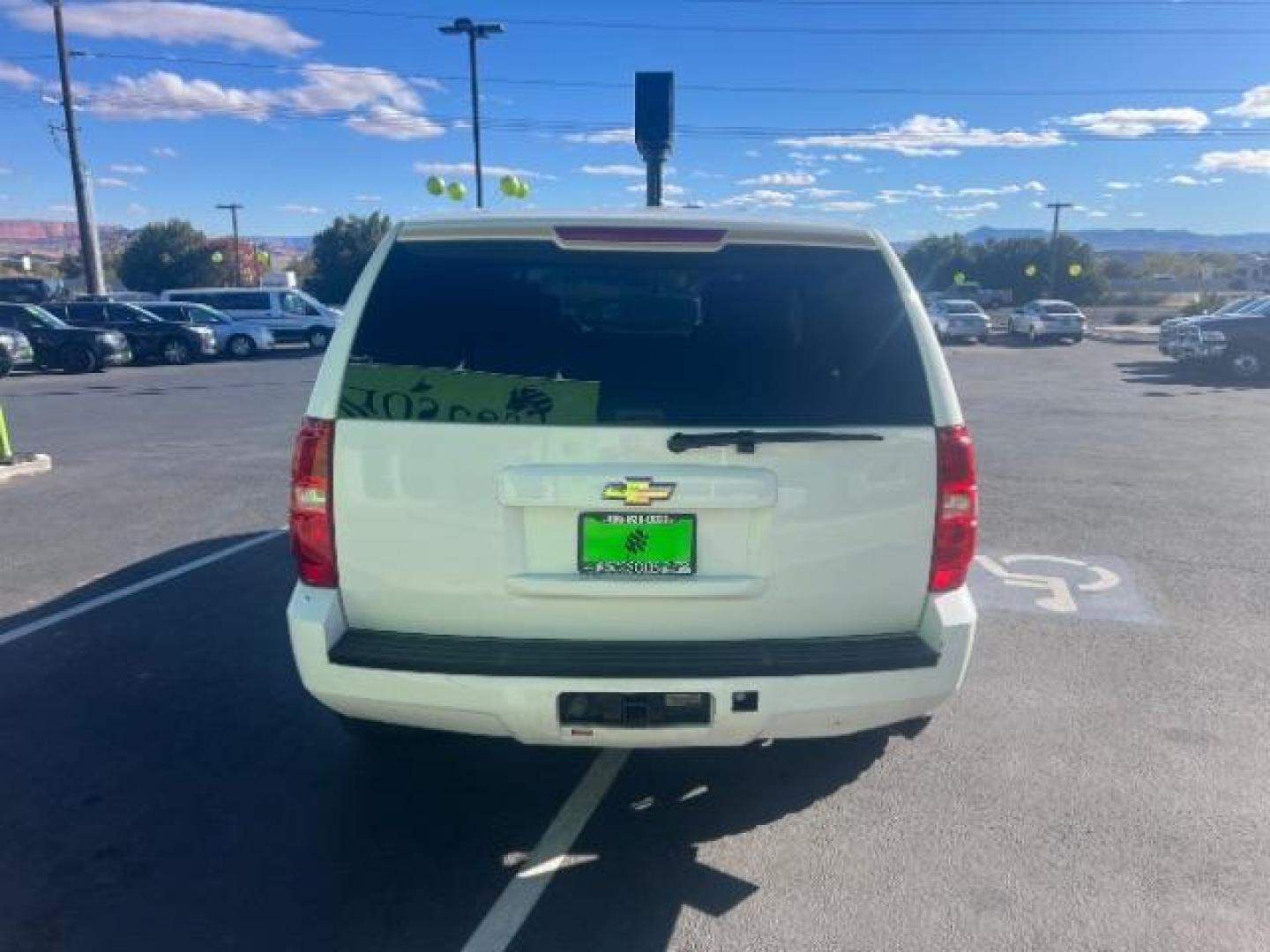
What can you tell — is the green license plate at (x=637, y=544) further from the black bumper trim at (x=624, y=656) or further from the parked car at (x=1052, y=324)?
the parked car at (x=1052, y=324)

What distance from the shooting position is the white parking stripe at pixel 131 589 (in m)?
5.34

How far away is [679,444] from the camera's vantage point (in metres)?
2.85

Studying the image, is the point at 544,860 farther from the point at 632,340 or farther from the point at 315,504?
the point at 632,340

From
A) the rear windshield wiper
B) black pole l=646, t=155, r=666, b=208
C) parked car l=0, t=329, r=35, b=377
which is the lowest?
parked car l=0, t=329, r=35, b=377

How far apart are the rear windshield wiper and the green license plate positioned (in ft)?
0.72

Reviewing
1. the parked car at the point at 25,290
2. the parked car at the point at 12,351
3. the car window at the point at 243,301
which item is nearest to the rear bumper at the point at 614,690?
the parked car at the point at 12,351

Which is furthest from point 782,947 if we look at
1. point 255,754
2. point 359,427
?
point 255,754

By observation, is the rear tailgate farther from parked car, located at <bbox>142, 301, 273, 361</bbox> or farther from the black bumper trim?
parked car, located at <bbox>142, 301, 273, 361</bbox>

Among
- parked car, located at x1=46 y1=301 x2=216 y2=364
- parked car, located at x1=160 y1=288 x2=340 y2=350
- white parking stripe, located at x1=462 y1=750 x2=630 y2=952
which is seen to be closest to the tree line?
parked car, located at x1=160 y1=288 x2=340 y2=350

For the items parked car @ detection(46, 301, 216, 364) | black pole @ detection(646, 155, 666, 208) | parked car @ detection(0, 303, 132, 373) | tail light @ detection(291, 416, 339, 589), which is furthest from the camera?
parked car @ detection(46, 301, 216, 364)

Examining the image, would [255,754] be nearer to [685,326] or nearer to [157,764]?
[157,764]

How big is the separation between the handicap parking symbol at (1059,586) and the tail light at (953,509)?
301cm

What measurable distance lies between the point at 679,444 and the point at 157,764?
8.42 ft

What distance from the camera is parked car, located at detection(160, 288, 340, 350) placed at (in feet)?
98.0
